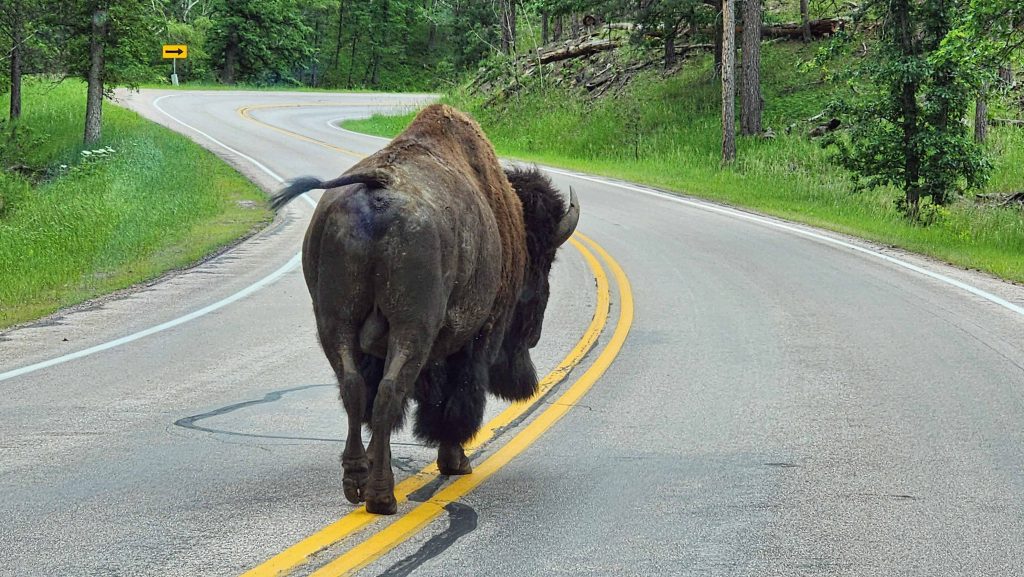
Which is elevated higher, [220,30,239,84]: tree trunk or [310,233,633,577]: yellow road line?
[220,30,239,84]: tree trunk

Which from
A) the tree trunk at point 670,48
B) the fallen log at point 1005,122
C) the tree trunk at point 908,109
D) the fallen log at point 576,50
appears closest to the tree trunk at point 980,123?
the fallen log at point 1005,122

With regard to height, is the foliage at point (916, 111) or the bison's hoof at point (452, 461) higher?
the foliage at point (916, 111)

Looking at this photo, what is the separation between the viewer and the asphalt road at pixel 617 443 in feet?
15.9

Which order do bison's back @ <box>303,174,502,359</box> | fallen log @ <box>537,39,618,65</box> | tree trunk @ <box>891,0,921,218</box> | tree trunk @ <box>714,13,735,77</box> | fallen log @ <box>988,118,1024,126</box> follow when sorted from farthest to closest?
1. fallen log @ <box>537,39,618,65</box>
2. tree trunk @ <box>714,13,735,77</box>
3. fallen log @ <box>988,118,1024,126</box>
4. tree trunk @ <box>891,0,921,218</box>
5. bison's back @ <box>303,174,502,359</box>

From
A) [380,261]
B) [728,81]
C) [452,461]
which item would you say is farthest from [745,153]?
[380,261]

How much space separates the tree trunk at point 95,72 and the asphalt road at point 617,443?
1878 cm

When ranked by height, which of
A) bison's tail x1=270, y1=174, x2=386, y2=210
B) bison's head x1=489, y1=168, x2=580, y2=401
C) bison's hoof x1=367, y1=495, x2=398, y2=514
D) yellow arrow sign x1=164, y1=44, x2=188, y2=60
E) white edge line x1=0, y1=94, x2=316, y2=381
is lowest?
bison's hoof x1=367, y1=495, x2=398, y2=514

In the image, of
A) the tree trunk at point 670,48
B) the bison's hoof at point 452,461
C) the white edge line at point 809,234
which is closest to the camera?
the bison's hoof at point 452,461

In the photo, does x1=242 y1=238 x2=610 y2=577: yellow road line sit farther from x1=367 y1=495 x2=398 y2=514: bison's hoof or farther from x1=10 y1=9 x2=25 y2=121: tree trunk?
x1=10 y1=9 x2=25 y2=121: tree trunk

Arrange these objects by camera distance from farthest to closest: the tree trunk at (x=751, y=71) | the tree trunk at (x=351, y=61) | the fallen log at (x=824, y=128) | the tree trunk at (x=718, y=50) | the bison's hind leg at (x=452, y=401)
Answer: the tree trunk at (x=351, y=61) → the tree trunk at (x=718, y=50) → the fallen log at (x=824, y=128) → the tree trunk at (x=751, y=71) → the bison's hind leg at (x=452, y=401)

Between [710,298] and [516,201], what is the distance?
6.80 metres

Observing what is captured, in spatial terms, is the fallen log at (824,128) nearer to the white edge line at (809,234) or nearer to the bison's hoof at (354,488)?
the white edge line at (809,234)

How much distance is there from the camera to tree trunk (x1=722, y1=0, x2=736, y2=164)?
95.7 ft

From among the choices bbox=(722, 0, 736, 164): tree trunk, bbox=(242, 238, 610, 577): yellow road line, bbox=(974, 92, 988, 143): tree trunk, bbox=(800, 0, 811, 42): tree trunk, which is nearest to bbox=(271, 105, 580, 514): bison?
bbox=(242, 238, 610, 577): yellow road line
